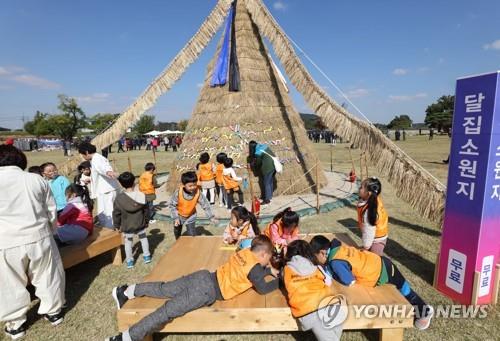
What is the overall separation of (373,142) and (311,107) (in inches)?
59.6

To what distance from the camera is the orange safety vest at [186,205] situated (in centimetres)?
518

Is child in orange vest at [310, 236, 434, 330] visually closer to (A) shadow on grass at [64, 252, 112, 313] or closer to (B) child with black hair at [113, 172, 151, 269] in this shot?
(B) child with black hair at [113, 172, 151, 269]

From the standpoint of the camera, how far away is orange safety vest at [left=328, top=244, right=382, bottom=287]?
3.39 metres

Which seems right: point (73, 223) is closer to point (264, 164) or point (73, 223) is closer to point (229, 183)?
point (229, 183)

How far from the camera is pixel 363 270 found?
339cm

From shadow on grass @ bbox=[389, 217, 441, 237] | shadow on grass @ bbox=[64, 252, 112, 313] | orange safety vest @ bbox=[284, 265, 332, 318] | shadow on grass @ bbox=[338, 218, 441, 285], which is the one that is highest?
orange safety vest @ bbox=[284, 265, 332, 318]

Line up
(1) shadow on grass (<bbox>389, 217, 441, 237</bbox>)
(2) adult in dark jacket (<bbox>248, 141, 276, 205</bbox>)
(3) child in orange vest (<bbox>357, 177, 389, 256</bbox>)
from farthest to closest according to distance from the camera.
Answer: (2) adult in dark jacket (<bbox>248, 141, 276, 205</bbox>) → (1) shadow on grass (<bbox>389, 217, 441, 237</bbox>) → (3) child in orange vest (<bbox>357, 177, 389, 256</bbox>)

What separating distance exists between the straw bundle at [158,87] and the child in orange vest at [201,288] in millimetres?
5475

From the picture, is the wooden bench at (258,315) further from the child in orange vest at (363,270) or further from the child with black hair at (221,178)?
the child with black hair at (221,178)

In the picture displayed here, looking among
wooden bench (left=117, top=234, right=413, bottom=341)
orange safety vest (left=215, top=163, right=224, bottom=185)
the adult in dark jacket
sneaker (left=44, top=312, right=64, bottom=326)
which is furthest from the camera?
orange safety vest (left=215, top=163, right=224, bottom=185)

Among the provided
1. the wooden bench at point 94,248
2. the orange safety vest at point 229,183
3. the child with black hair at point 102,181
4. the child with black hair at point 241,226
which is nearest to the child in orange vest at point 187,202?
the child with black hair at point 241,226

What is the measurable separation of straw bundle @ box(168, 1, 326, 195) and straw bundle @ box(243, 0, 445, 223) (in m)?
2.62

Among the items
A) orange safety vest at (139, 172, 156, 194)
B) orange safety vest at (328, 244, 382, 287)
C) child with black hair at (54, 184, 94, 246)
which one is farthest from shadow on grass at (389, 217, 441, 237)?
child with black hair at (54, 184, 94, 246)

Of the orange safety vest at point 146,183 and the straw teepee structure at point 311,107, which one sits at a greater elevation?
the straw teepee structure at point 311,107
